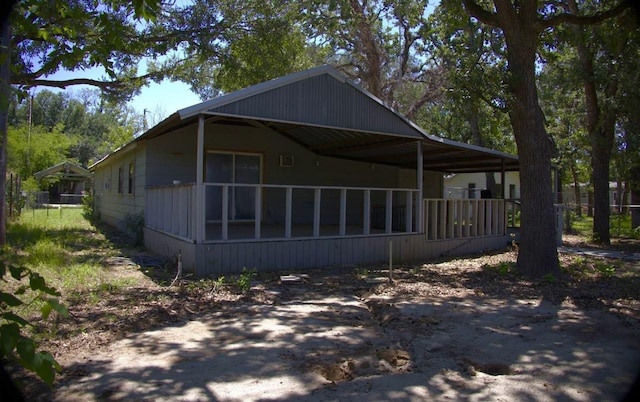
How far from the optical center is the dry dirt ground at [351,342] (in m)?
3.56

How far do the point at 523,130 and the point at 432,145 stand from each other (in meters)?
2.74

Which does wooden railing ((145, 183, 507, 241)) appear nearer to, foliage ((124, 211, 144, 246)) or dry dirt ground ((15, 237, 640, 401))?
foliage ((124, 211, 144, 246))

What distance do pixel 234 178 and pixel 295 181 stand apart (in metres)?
1.75

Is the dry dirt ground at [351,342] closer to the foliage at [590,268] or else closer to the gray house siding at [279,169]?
the foliage at [590,268]

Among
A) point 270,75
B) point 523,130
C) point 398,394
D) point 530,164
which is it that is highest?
point 270,75

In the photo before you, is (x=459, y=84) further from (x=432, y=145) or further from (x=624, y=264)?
(x=624, y=264)

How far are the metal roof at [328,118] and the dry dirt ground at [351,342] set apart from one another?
2907mm

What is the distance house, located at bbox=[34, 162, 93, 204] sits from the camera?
115 feet

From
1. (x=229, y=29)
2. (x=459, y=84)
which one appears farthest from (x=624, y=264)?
(x=229, y=29)

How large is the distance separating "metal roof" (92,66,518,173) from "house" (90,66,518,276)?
0.03 metres

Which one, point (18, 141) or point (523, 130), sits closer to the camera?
point (523, 130)

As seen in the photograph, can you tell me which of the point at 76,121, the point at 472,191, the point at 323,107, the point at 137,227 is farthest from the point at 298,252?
the point at 76,121

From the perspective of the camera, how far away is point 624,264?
10070mm

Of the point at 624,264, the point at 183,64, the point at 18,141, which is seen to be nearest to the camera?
the point at 624,264
